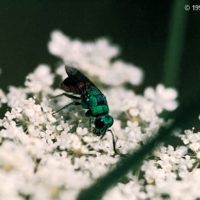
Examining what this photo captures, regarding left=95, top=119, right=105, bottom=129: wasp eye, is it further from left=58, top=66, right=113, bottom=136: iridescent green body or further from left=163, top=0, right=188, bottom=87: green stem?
left=163, top=0, right=188, bottom=87: green stem

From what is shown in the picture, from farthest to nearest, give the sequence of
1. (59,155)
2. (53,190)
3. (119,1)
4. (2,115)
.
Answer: (119,1), (2,115), (59,155), (53,190)

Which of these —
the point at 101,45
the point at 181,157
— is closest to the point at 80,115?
the point at 181,157

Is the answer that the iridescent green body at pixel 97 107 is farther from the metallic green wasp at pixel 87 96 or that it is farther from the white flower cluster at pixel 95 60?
the white flower cluster at pixel 95 60

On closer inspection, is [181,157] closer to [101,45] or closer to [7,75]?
[101,45]

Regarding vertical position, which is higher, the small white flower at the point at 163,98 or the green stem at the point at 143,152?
the small white flower at the point at 163,98

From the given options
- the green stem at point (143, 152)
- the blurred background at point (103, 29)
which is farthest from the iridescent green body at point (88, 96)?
the blurred background at point (103, 29)

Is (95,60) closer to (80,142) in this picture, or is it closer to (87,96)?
(87,96)

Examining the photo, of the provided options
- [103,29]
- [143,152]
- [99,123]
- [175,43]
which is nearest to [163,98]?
[175,43]
